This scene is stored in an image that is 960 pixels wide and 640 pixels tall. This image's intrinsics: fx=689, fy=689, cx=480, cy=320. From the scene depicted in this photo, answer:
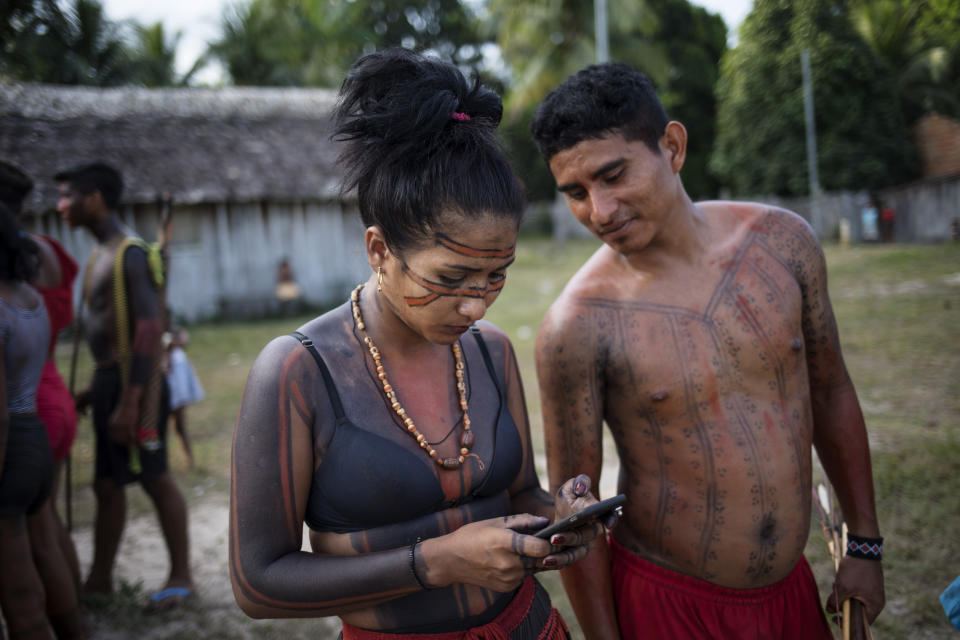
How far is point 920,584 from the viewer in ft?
10.7

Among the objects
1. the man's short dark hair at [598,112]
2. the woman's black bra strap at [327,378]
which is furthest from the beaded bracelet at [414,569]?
the man's short dark hair at [598,112]

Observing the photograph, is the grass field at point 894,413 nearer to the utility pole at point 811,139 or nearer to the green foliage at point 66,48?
the utility pole at point 811,139

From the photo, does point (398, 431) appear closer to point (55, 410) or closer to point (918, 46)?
point (55, 410)

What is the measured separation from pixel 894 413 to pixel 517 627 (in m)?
4.86

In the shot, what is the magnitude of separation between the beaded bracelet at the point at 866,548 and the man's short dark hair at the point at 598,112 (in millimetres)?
1375

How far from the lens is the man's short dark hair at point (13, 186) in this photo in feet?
11.8

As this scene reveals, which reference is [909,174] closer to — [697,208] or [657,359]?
[697,208]

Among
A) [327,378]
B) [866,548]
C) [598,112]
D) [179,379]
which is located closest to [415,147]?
[327,378]

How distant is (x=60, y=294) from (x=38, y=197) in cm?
1038

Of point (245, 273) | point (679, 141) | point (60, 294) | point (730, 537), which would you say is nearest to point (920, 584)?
point (730, 537)

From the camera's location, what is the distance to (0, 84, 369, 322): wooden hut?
13344 millimetres

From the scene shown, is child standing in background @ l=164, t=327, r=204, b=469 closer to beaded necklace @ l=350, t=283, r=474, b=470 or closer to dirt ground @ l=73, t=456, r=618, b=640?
dirt ground @ l=73, t=456, r=618, b=640

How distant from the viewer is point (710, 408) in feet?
6.44

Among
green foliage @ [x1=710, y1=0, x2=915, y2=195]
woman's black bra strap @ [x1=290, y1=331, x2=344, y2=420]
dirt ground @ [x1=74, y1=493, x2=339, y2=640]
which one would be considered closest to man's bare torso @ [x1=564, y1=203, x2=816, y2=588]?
woman's black bra strap @ [x1=290, y1=331, x2=344, y2=420]
